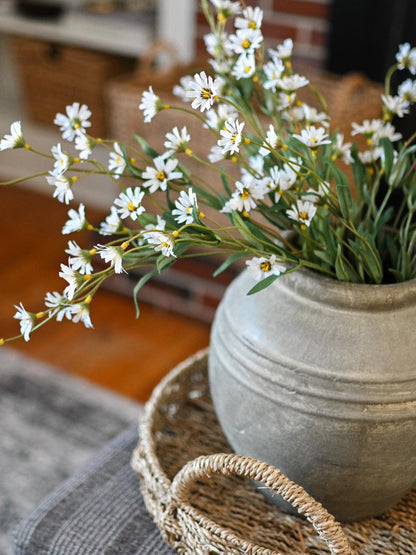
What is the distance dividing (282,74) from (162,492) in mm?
468

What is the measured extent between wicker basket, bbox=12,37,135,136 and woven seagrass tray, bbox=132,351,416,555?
1.71m

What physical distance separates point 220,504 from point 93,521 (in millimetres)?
148

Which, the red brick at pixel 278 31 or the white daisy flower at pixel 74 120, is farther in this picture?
the red brick at pixel 278 31

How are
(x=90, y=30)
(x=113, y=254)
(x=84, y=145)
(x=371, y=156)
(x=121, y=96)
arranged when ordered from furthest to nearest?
(x=90, y=30)
(x=121, y=96)
(x=371, y=156)
(x=84, y=145)
(x=113, y=254)

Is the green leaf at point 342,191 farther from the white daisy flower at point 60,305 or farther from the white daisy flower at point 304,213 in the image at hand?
the white daisy flower at point 60,305

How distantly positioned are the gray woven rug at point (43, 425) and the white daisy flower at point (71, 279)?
2.88 ft

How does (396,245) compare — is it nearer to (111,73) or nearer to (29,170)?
(111,73)

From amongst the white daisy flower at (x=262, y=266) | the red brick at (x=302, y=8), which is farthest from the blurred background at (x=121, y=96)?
the white daisy flower at (x=262, y=266)

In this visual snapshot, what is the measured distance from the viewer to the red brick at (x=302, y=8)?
6.56 feet

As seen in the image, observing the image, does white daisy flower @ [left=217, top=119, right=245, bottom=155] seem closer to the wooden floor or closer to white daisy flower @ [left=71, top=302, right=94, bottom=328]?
white daisy flower @ [left=71, top=302, right=94, bottom=328]

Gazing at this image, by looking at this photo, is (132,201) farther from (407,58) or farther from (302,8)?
(302,8)

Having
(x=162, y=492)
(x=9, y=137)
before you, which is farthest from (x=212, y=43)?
(x=162, y=492)

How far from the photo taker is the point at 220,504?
797 millimetres

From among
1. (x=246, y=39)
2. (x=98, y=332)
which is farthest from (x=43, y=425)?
(x=246, y=39)
